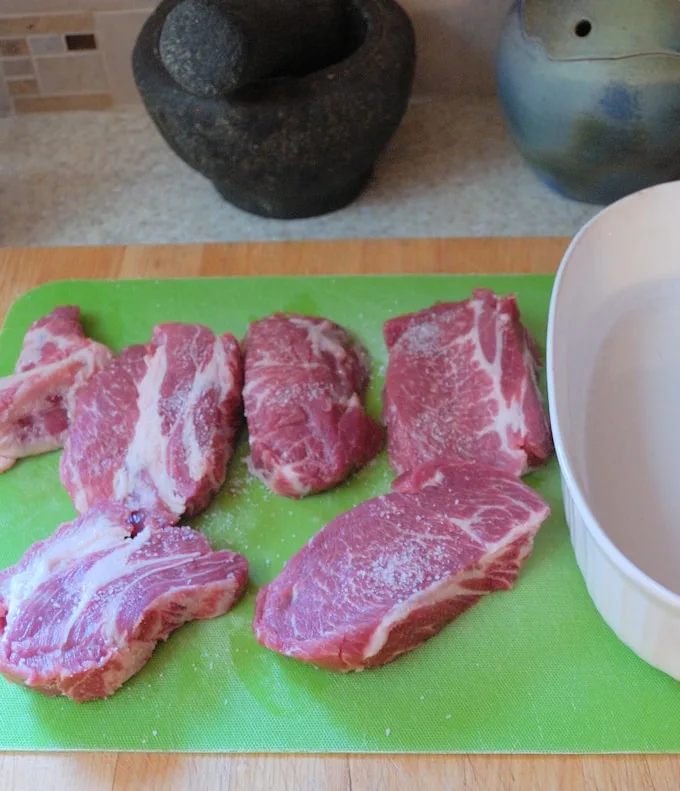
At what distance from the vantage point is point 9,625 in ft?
4.11

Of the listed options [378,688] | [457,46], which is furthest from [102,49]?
[378,688]

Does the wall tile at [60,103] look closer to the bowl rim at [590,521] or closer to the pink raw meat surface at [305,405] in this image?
the pink raw meat surface at [305,405]

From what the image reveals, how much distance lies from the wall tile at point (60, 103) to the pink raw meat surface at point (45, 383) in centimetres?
70

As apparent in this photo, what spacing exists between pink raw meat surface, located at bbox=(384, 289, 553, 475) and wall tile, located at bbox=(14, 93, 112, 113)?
1.01m

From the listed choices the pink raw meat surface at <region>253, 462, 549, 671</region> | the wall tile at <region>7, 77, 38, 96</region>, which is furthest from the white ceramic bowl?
the wall tile at <region>7, 77, 38, 96</region>

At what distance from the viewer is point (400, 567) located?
1264 millimetres

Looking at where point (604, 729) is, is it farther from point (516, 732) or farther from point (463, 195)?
point (463, 195)

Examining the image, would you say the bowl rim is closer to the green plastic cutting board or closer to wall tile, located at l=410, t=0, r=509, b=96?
the green plastic cutting board

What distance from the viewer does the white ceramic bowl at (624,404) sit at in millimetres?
1139

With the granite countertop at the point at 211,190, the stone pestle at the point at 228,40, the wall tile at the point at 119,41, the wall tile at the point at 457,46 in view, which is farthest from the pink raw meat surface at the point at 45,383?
the wall tile at the point at 457,46

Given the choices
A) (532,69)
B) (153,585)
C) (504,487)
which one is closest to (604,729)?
(504,487)

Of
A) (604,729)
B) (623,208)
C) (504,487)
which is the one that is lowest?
(604,729)

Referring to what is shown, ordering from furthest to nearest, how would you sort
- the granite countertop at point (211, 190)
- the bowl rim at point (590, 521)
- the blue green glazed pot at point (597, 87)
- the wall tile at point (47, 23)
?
the wall tile at point (47, 23), the granite countertop at point (211, 190), the blue green glazed pot at point (597, 87), the bowl rim at point (590, 521)

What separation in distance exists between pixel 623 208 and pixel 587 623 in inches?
25.8
